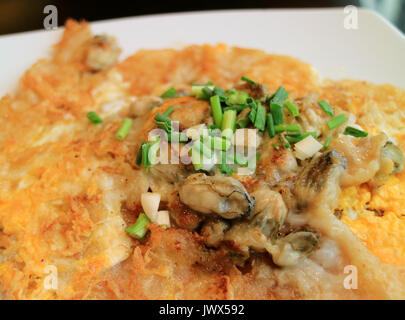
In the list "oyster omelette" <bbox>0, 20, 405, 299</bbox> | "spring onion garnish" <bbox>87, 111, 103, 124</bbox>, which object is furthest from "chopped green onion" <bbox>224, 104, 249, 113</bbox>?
"spring onion garnish" <bbox>87, 111, 103, 124</bbox>

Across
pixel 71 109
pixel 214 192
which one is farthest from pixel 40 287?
pixel 71 109

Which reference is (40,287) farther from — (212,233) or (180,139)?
(180,139)

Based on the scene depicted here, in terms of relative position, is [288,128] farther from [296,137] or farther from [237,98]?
[237,98]

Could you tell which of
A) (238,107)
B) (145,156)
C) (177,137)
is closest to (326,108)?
(238,107)

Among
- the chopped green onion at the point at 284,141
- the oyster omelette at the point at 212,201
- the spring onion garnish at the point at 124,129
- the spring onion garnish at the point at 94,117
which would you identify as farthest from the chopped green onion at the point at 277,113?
the spring onion garnish at the point at 94,117

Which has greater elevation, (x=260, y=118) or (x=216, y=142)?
(x=260, y=118)
